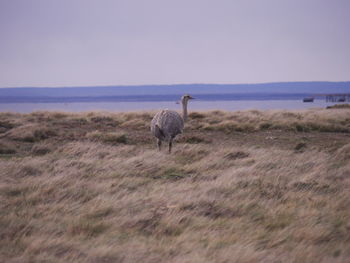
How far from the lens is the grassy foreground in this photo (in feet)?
13.8

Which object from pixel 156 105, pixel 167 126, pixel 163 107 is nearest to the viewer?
pixel 167 126

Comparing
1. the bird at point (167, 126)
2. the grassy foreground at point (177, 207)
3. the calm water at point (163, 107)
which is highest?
the bird at point (167, 126)

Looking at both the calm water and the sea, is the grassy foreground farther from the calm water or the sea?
the calm water

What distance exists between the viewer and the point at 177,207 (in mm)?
5449

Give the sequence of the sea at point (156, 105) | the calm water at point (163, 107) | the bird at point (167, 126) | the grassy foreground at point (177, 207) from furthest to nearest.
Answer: the calm water at point (163, 107) → the sea at point (156, 105) → the bird at point (167, 126) → the grassy foreground at point (177, 207)

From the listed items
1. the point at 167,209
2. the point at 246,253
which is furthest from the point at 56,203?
the point at 246,253

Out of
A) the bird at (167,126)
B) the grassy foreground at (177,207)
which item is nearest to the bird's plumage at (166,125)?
the bird at (167,126)

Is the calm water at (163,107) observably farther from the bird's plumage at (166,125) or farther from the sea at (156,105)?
the bird's plumage at (166,125)

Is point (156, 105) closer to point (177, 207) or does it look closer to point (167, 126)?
point (167, 126)

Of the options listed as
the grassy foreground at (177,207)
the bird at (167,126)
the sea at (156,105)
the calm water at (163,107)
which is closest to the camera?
the grassy foreground at (177,207)

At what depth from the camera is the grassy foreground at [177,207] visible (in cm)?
420

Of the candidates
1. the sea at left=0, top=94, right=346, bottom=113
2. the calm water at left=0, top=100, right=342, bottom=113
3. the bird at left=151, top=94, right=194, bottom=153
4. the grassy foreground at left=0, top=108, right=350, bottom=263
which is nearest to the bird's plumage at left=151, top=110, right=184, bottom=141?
the bird at left=151, top=94, right=194, bottom=153

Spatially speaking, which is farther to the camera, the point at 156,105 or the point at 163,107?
the point at 156,105

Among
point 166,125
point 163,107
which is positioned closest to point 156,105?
point 163,107
